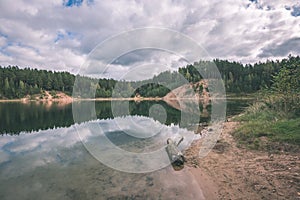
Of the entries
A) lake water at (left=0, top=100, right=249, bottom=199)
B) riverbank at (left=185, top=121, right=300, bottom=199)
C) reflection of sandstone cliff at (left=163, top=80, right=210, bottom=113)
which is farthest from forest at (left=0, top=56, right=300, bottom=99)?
riverbank at (left=185, top=121, right=300, bottom=199)

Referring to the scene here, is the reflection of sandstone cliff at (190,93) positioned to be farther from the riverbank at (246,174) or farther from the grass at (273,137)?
the riverbank at (246,174)

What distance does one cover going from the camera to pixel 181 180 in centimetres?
964

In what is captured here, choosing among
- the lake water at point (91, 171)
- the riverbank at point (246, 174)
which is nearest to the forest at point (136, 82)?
the lake water at point (91, 171)

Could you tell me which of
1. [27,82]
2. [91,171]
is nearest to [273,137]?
[91,171]

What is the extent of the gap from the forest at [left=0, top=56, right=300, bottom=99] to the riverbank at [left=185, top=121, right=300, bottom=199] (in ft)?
307

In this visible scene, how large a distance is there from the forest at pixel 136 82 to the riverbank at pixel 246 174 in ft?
307

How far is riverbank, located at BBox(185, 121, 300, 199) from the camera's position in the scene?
7.89 m

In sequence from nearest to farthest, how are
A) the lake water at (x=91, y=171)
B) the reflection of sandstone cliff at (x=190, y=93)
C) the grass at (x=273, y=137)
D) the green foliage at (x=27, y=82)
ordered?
the lake water at (x=91, y=171) < the grass at (x=273, y=137) < the green foliage at (x=27, y=82) < the reflection of sandstone cliff at (x=190, y=93)

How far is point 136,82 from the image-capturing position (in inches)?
3971

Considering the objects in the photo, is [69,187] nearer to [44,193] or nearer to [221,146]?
[44,193]

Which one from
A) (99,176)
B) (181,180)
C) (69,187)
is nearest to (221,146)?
(181,180)

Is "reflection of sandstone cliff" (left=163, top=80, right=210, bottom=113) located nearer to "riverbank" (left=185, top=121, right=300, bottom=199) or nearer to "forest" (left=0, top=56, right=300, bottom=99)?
"forest" (left=0, top=56, right=300, bottom=99)

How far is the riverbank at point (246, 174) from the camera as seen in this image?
25.9ft

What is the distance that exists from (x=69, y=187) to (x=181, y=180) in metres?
5.34
